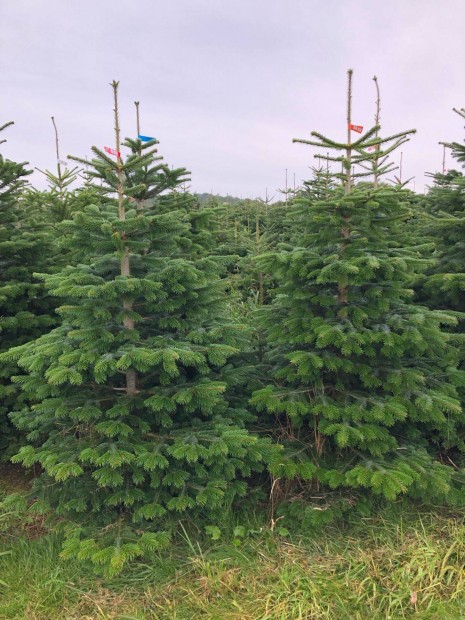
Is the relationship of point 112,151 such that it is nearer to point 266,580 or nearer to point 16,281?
point 16,281

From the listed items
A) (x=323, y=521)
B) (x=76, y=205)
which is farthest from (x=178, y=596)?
A: (x=76, y=205)

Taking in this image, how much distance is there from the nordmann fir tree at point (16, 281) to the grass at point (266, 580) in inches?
50.4

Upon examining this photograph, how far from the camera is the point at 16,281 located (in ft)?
12.9

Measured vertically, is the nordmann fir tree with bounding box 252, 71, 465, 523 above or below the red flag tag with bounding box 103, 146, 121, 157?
below

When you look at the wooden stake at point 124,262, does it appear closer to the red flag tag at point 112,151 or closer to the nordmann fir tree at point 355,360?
the red flag tag at point 112,151

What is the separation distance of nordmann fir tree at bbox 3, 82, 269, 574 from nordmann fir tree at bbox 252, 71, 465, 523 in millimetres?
488

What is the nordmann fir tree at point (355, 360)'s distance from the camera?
298 cm

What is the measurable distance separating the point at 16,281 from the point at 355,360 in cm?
306

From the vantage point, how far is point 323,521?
9.71ft

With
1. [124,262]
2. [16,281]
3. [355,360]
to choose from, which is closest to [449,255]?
[355,360]

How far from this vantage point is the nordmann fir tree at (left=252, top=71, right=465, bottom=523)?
2.98 metres

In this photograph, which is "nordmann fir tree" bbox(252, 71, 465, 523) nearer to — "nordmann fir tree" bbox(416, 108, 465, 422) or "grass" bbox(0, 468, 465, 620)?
"grass" bbox(0, 468, 465, 620)

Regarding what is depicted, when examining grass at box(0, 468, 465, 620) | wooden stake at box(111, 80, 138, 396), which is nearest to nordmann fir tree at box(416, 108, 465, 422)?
grass at box(0, 468, 465, 620)

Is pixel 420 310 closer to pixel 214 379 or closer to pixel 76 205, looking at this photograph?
pixel 214 379
